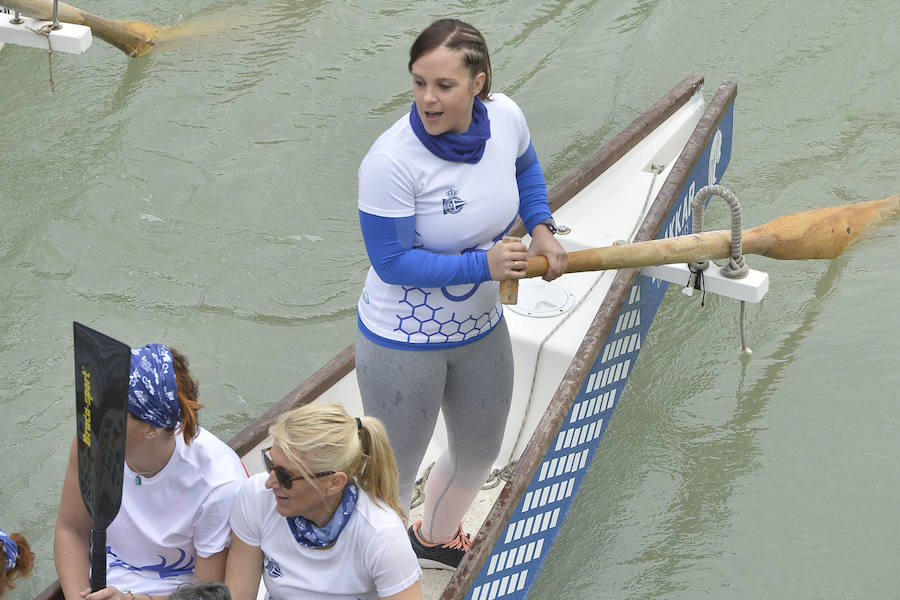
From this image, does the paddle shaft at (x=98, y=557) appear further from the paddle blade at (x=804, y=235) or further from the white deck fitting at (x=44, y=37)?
the white deck fitting at (x=44, y=37)

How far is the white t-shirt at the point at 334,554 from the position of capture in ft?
7.20

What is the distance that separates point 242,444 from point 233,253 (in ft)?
7.72

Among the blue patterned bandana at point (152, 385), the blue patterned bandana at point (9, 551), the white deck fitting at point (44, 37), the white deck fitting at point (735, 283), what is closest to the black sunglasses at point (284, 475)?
the blue patterned bandana at point (152, 385)

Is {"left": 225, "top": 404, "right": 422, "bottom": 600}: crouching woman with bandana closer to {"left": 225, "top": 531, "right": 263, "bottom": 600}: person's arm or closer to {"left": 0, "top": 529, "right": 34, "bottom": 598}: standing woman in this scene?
{"left": 225, "top": 531, "right": 263, "bottom": 600}: person's arm

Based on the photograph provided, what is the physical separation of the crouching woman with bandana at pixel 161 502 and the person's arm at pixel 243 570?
0.18 ft

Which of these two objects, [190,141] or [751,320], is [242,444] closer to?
[751,320]

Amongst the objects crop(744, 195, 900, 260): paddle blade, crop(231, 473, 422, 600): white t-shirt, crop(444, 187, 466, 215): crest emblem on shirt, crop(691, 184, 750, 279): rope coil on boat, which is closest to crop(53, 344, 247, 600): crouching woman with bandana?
crop(231, 473, 422, 600): white t-shirt

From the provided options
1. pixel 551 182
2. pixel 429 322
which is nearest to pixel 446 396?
pixel 429 322

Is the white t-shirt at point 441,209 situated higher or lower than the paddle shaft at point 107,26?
higher

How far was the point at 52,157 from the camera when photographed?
5.77 m

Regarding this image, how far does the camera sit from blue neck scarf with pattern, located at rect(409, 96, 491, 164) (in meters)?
2.28

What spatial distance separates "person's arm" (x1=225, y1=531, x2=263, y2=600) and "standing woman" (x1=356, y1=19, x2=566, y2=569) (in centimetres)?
47

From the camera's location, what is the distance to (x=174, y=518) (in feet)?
7.86

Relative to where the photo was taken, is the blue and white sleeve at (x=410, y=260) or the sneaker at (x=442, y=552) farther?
the sneaker at (x=442, y=552)
